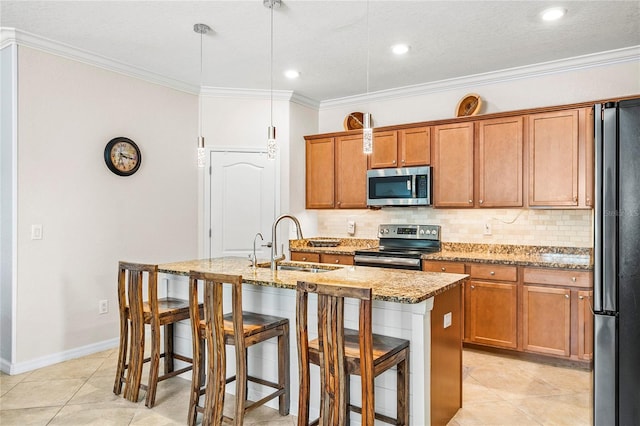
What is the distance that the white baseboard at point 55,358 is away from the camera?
353 cm

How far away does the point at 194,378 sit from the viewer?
270 centimetres

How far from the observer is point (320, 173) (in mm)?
5418


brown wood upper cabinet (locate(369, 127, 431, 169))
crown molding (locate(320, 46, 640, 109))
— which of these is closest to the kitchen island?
brown wood upper cabinet (locate(369, 127, 431, 169))

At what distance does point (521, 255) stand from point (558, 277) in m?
0.57

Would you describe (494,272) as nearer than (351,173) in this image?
Yes

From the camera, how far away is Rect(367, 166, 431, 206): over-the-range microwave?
461 centimetres

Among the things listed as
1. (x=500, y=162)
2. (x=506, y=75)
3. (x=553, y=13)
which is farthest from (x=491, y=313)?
(x=553, y=13)

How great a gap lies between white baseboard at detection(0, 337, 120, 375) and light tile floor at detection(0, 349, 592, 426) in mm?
69

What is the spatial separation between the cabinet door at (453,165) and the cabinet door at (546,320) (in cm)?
109

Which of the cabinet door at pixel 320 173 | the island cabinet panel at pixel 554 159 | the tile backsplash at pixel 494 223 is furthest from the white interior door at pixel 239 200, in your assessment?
the island cabinet panel at pixel 554 159

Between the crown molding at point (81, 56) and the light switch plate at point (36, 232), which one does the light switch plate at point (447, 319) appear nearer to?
the light switch plate at point (36, 232)

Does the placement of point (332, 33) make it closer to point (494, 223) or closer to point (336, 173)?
point (336, 173)

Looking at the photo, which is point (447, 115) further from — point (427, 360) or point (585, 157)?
point (427, 360)

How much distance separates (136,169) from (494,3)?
346cm
